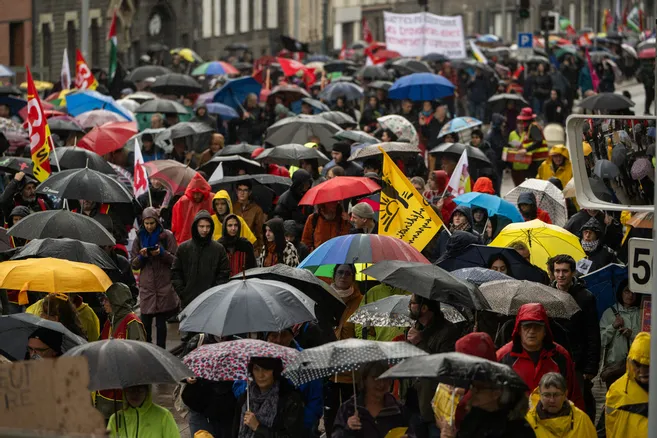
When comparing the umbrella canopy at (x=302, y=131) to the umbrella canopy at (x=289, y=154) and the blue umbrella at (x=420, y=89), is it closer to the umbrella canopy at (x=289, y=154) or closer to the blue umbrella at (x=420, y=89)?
the umbrella canopy at (x=289, y=154)

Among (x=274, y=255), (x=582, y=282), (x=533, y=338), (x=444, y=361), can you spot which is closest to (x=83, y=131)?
(x=274, y=255)

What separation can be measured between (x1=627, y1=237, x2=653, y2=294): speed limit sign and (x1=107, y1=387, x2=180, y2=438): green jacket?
2495mm

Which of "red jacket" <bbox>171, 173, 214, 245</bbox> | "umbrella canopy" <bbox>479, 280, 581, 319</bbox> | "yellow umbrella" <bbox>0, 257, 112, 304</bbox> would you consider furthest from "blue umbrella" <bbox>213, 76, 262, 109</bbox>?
"umbrella canopy" <bbox>479, 280, 581, 319</bbox>

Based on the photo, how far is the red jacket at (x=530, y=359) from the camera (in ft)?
32.1

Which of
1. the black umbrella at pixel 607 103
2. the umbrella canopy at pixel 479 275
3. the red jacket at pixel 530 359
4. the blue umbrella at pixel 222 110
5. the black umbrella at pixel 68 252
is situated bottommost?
the red jacket at pixel 530 359

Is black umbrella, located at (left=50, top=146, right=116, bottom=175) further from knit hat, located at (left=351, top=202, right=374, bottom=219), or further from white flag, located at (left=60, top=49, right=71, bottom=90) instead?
white flag, located at (left=60, top=49, right=71, bottom=90)

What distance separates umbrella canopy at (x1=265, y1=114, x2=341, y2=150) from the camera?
68.3 ft

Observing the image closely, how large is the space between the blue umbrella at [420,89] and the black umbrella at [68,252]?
1510 centimetres

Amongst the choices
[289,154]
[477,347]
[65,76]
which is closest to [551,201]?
[289,154]

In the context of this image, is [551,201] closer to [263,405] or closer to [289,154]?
[289,154]

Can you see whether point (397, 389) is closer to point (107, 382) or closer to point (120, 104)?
point (107, 382)

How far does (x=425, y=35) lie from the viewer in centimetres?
3969

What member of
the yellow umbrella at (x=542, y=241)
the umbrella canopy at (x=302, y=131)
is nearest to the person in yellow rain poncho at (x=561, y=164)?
the umbrella canopy at (x=302, y=131)

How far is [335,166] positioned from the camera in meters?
17.1
